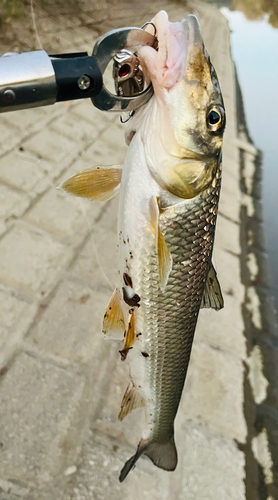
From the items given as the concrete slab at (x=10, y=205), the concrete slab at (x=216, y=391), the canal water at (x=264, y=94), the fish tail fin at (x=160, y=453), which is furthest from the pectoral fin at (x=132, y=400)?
the canal water at (x=264, y=94)

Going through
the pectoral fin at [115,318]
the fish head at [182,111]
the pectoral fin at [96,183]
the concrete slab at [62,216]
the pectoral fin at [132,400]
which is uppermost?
the fish head at [182,111]

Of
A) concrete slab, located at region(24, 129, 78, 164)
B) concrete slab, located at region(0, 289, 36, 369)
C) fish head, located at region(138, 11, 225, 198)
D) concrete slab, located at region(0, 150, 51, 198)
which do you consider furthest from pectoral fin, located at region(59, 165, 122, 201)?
concrete slab, located at region(24, 129, 78, 164)

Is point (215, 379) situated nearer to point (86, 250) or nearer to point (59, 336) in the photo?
point (59, 336)

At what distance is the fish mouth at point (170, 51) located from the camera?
995 mm

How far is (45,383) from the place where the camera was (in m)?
2.04

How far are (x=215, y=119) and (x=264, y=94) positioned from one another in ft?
37.0

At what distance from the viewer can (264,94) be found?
1088cm

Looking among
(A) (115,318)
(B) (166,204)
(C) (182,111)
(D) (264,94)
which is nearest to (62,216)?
(A) (115,318)

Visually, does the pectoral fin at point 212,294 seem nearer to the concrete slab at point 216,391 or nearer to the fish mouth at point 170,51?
the fish mouth at point 170,51

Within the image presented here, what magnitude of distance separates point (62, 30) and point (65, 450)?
568 cm

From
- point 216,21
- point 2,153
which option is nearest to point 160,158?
point 2,153

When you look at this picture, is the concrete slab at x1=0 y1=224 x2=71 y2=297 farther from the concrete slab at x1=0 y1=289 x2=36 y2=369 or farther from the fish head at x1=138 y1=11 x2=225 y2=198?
the fish head at x1=138 y1=11 x2=225 y2=198

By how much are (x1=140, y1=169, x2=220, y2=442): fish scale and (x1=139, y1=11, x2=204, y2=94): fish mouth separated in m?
0.40

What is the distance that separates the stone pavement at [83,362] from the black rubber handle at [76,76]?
64.7 inches
